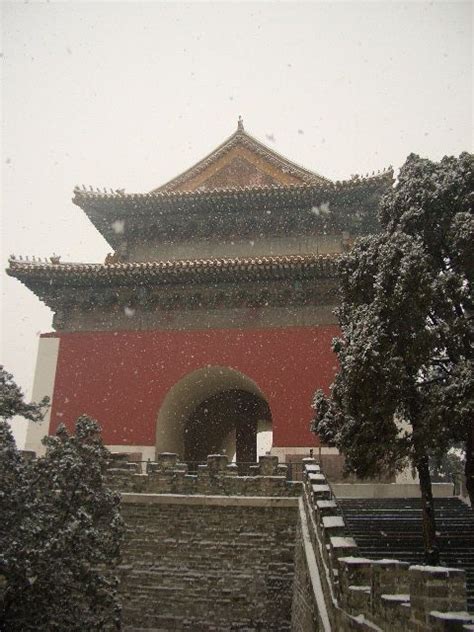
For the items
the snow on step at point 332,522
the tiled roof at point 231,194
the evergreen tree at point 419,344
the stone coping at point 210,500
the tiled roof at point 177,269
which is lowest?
the snow on step at point 332,522

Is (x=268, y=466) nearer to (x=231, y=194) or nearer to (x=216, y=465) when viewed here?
(x=216, y=465)

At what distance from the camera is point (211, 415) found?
17500 mm

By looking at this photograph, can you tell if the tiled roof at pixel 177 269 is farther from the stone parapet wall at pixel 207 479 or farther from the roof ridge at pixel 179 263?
the stone parapet wall at pixel 207 479

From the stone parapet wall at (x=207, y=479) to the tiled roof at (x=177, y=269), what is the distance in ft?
14.6

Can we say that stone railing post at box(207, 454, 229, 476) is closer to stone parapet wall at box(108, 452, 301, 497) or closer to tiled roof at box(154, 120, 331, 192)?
stone parapet wall at box(108, 452, 301, 497)

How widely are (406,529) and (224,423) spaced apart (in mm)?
10824

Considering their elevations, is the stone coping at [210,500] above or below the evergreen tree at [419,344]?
below

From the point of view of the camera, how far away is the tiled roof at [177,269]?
1251 centimetres

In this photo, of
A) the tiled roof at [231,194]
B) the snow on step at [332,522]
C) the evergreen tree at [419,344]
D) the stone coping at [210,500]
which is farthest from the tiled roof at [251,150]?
the snow on step at [332,522]

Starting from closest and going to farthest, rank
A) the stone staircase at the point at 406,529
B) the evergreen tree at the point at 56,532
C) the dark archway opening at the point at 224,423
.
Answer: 1. the evergreen tree at the point at 56,532
2. the stone staircase at the point at 406,529
3. the dark archway opening at the point at 224,423

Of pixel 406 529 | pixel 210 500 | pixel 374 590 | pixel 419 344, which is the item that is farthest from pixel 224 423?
pixel 374 590

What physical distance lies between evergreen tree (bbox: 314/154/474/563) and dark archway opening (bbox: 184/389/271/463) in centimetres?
939

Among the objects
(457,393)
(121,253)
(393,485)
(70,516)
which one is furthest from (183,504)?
(121,253)

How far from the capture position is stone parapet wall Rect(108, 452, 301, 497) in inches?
377
